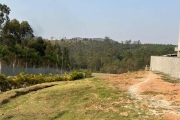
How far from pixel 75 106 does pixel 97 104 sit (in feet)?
3.13

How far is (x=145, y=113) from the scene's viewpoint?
355 inches

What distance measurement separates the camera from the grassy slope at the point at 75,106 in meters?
9.44

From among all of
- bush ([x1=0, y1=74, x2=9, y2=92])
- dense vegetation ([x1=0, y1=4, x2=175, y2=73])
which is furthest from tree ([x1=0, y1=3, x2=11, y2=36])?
bush ([x1=0, y1=74, x2=9, y2=92])

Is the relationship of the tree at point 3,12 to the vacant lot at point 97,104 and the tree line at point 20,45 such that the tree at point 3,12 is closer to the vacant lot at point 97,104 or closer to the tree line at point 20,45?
the tree line at point 20,45

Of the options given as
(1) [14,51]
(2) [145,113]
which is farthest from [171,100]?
(1) [14,51]

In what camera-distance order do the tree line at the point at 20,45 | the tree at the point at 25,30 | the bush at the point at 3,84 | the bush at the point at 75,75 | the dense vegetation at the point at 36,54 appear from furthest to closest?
1. the tree at the point at 25,30
2. the dense vegetation at the point at 36,54
3. the tree line at the point at 20,45
4. the bush at the point at 75,75
5. the bush at the point at 3,84

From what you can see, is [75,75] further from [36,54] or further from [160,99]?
[36,54]

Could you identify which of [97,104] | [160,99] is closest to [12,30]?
[97,104]

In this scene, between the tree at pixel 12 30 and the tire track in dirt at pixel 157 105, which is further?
the tree at pixel 12 30

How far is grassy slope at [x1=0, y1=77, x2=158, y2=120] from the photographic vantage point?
944 centimetres

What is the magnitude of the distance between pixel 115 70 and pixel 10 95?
4892 cm

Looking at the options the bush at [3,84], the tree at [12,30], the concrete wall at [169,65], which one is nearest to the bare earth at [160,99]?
the concrete wall at [169,65]

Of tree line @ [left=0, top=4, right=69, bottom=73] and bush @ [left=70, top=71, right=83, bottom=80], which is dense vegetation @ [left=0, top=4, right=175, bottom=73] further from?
bush @ [left=70, top=71, right=83, bottom=80]

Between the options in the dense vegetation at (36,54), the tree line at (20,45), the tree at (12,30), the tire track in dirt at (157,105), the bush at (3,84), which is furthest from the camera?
the tree at (12,30)
